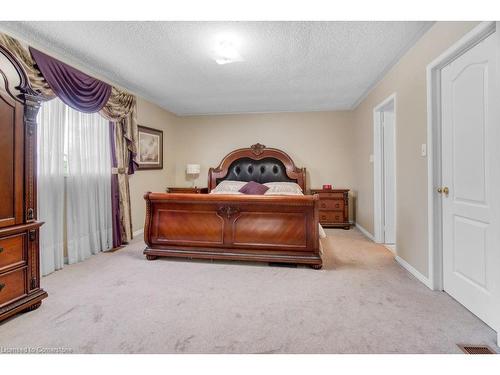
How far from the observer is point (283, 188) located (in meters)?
4.90

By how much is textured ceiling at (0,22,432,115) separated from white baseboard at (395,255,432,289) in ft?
7.47

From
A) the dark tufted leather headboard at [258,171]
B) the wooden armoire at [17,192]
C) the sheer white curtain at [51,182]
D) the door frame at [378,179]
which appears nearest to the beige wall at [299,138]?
the dark tufted leather headboard at [258,171]

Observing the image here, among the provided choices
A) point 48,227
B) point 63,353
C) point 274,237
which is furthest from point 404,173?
point 48,227

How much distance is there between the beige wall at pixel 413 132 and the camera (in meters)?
2.38

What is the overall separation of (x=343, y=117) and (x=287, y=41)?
3.22 m

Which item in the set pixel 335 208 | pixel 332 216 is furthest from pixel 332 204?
pixel 332 216

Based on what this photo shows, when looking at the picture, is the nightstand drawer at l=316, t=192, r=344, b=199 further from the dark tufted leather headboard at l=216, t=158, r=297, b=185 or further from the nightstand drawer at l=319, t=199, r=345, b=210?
the dark tufted leather headboard at l=216, t=158, r=297, b=185

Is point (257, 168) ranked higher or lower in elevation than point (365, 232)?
higher

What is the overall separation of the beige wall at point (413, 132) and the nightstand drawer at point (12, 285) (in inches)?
132

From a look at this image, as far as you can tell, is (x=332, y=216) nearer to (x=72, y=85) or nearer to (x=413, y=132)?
(x=413, y=132)

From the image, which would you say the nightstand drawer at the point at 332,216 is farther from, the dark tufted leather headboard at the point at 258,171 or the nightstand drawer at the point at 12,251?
the nightstand drawer at the point at 12,251

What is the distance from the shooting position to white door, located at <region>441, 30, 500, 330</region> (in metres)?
1.77

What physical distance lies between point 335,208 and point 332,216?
0.53ft

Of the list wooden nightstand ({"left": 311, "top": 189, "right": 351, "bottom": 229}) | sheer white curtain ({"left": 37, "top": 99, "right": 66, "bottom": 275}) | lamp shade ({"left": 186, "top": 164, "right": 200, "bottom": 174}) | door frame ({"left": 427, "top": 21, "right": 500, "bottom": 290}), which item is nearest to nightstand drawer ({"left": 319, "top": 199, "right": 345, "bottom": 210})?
wooden nightstand ({"left": 311, "top": 189, "right": 351, "bottom": 229})
